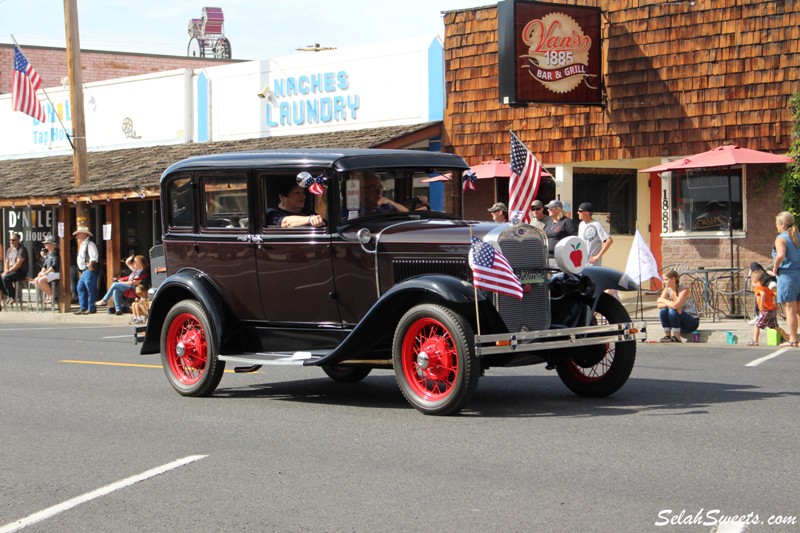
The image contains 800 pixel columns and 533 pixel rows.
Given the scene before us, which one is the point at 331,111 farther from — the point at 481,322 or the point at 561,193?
the point at 481,322

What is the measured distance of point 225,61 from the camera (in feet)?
145

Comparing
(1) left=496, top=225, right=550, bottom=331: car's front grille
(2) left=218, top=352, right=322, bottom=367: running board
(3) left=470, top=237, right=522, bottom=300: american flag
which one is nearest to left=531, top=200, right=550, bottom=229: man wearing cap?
(1) left=496, top=225, right=550, bottom=331: car's front grille

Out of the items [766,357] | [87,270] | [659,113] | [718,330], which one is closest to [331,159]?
[766,357]

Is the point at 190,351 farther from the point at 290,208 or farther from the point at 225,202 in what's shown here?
the point at 290,208

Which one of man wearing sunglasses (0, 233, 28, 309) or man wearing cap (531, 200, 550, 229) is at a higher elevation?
man wearing cap (531, 200, 550, 229)

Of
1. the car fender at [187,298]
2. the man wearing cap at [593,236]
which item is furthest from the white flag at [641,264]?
the car fender at [187,298]

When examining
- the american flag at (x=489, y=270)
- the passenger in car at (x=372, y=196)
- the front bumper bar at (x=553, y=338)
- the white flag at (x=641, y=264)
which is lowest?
the front bumper bar at (x=553, y=338)

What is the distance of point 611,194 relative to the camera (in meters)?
20.8

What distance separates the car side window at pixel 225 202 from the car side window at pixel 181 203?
182mm

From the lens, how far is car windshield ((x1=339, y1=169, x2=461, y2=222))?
914cm

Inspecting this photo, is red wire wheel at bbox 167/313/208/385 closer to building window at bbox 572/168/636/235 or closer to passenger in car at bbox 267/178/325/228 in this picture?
passenger in car at bbox 267/178/325/228

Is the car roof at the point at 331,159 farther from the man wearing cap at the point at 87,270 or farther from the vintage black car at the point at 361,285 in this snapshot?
the man wearing cap at the point at 87,270

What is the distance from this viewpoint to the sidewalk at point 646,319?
1493 cm

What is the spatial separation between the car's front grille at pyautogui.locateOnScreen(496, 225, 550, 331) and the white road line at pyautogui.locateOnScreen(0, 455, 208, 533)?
2639 millimetres
